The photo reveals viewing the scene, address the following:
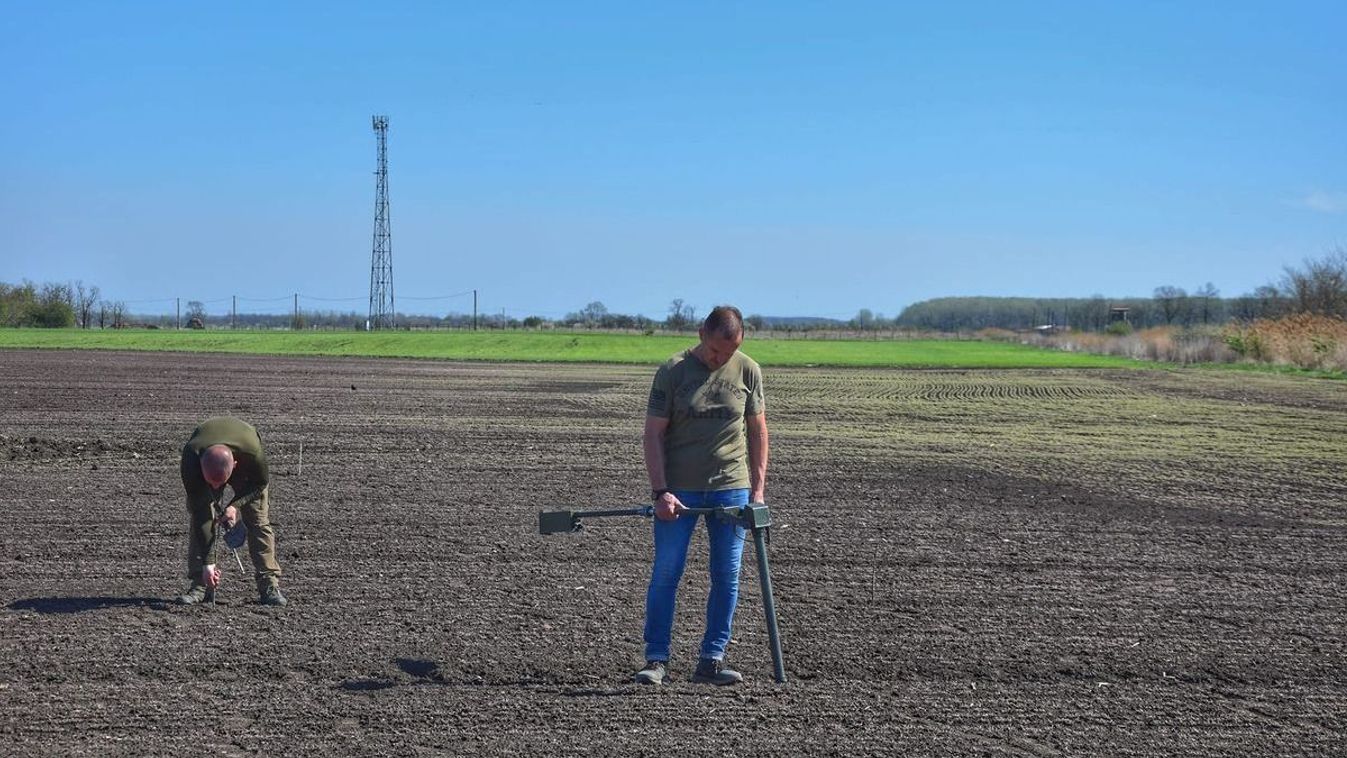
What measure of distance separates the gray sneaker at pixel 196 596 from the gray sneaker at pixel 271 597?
0.33 meters

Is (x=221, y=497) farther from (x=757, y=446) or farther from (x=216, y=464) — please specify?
(x=757, y=446)

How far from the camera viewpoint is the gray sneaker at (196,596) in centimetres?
882

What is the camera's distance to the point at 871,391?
123 feet

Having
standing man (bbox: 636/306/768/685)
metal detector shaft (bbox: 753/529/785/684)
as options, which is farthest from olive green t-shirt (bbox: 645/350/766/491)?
metal detector shaft (bbox: 753/529/785/684)

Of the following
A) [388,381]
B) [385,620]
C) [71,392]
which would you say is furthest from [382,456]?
[388,381]

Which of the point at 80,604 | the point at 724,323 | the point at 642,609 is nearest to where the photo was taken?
the point at 724,323

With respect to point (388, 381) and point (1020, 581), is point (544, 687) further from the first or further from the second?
point (388, 381)

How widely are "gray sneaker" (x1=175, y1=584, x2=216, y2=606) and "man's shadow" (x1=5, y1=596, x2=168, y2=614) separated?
0.38ft

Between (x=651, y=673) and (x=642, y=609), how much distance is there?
1827mm

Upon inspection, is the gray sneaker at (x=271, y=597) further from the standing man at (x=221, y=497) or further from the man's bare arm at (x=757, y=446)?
the man's bare arm at (x=757, y=446)

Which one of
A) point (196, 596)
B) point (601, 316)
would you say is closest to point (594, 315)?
point (601, 316)

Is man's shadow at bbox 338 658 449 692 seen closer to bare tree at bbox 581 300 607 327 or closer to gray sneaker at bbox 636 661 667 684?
gray sneaker at bbox 636 661 667 684

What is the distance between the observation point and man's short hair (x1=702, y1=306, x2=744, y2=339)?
22.6 ft

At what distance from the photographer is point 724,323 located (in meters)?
6.86
